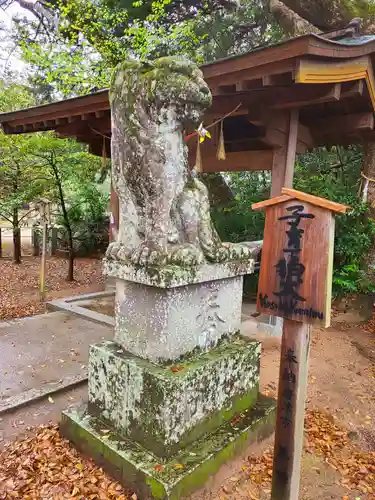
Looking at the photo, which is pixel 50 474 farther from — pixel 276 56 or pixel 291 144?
pixel 291 144

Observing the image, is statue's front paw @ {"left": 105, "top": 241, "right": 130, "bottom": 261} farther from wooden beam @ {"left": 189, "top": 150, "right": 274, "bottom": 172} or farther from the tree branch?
the tree branch

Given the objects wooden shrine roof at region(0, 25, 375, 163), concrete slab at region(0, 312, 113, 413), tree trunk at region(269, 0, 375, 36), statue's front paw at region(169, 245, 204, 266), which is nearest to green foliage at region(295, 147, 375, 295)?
wooden shrine roof at region(0, 25, 375, 163)

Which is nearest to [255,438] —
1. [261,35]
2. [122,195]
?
[122,195]

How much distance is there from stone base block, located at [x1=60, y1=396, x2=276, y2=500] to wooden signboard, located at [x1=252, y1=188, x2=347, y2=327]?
1.14 metres

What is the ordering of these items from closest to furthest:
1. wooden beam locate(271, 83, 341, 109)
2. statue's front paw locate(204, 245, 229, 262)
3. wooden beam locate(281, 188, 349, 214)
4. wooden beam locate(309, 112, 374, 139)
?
wooden beam locate(281, 188, 349, 214), statue's front paw locate(204, 245, 229, 262), wooden beam locate(271, 83, 341, 109), wooden beam locate(309, 112, 374, 139)

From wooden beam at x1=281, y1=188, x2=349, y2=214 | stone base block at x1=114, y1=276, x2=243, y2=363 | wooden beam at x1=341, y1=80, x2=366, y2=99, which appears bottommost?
stone base block at x1=114, y1=276, x2=243, y2=363

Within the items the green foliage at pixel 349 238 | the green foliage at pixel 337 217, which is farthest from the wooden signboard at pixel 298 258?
the green foliage at pixel 337 217

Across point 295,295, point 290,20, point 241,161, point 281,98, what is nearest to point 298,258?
point 295,295

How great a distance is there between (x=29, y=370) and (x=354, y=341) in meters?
5.00

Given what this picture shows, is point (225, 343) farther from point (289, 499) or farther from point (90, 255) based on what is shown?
point (90, 255)

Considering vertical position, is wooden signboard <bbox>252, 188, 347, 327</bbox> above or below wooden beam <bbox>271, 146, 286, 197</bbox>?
below

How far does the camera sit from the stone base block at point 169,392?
2.45 meters

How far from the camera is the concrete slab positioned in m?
3.86

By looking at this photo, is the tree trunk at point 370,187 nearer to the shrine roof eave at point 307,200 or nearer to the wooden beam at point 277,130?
the wooden beam at point 277,130
